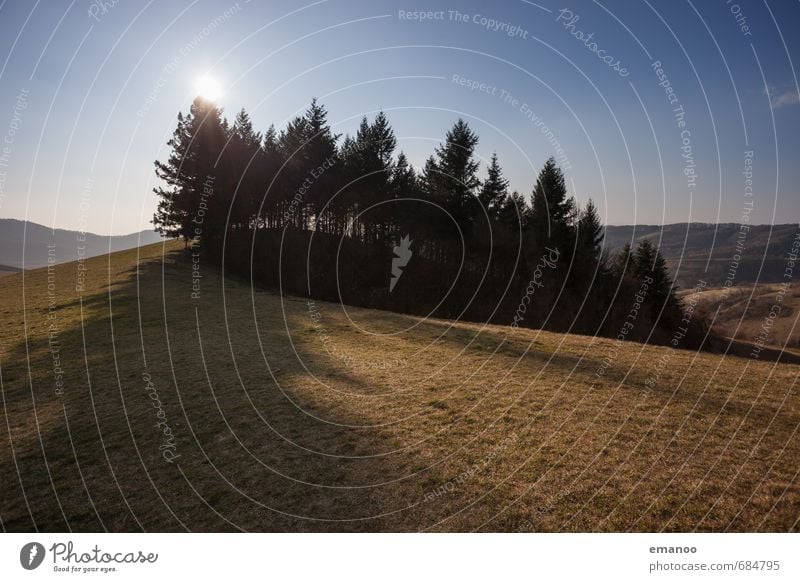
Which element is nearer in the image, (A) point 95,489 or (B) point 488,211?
(A) point 95,489

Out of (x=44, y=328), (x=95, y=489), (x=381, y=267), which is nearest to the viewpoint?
(x=95, y=489)

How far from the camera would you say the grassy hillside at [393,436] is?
6016mm

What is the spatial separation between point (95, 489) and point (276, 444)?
3163 mm

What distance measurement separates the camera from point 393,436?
8.58 metres

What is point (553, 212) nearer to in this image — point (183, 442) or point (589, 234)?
point (589, 234)

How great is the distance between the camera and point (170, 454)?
8.25m

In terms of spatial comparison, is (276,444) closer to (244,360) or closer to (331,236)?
(244,360)

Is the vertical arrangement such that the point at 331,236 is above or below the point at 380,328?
above

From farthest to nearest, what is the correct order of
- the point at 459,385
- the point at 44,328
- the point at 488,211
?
1. the point at 488,211
2. the point at 44,328
3. the point at 459,385

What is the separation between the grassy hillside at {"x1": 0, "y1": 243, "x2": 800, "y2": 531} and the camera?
602cm

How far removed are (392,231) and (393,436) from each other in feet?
137

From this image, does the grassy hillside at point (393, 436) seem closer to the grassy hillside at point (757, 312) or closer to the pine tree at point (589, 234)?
the pine tree at point (589, 234)

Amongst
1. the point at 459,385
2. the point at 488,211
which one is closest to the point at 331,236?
the point at 488,211

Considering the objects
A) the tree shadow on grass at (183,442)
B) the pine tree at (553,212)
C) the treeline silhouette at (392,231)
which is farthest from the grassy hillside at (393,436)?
the pine tree at (553,212)
